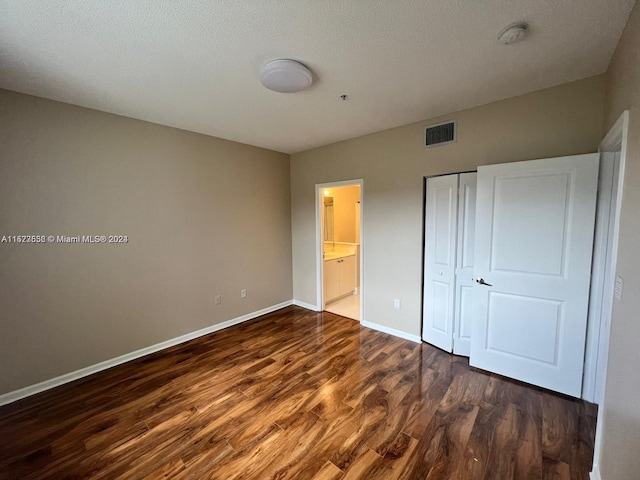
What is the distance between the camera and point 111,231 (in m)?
2.71

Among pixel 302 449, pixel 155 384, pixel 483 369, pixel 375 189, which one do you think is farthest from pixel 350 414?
pixel 375 189

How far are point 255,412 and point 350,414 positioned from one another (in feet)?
2.44

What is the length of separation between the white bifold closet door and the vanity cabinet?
181cm

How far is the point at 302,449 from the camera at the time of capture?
172 centimetres

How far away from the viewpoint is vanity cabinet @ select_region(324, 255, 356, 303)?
14.9 feet

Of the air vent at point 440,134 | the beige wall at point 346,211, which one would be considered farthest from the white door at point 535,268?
the beige wall at point 346,211

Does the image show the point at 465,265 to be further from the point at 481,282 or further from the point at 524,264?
the point at 524,264

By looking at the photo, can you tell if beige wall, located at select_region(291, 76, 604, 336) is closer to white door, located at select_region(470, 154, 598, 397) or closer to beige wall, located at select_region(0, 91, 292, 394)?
white door, located at select_region(470, 154, 598, 397)

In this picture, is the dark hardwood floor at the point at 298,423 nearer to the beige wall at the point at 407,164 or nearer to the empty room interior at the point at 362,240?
the empty room interior at the point at 362,240

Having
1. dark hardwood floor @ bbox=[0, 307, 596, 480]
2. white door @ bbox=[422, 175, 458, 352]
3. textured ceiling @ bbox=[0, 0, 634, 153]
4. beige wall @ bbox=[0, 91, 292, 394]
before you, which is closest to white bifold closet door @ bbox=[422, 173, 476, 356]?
white door @ bbox=[422, 175, 458, 352]

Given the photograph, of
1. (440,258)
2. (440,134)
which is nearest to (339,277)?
(440,258)

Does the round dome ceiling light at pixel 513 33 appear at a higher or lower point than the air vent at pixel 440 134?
higher

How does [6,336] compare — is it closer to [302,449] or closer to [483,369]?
[302,449]

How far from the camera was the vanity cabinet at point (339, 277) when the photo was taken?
14.9 ft
